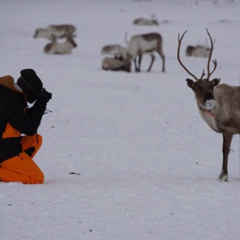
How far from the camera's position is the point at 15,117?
451 cm

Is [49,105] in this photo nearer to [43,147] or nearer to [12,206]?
[43,147]

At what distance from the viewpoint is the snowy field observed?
364 centimetres

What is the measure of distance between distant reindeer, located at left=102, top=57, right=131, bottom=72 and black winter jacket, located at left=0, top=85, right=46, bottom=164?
9.54 m

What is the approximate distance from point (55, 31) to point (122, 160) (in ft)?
58.6

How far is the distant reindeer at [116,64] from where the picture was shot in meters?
14.2

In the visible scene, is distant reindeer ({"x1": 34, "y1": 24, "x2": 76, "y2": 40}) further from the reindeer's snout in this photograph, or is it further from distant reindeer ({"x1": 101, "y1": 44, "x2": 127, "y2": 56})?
the reindeer's snout

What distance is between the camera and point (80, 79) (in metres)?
12.9

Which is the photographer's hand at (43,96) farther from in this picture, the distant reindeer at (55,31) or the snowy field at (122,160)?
the distant reindeer at (55,31)

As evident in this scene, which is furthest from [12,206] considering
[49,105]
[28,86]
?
[49,105]

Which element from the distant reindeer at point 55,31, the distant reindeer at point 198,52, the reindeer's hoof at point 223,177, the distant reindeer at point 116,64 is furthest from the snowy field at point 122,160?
the distant reindeer at point 55,31

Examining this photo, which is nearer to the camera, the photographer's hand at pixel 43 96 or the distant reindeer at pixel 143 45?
the photographer's hand at pixel 43 96

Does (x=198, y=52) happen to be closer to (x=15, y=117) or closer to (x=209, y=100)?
(x=209, y=100)

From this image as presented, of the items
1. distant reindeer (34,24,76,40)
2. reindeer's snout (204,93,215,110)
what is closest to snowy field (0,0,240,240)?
reindeer's snout (204,93,215,110)

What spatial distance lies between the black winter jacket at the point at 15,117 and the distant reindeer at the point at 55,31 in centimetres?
1794
